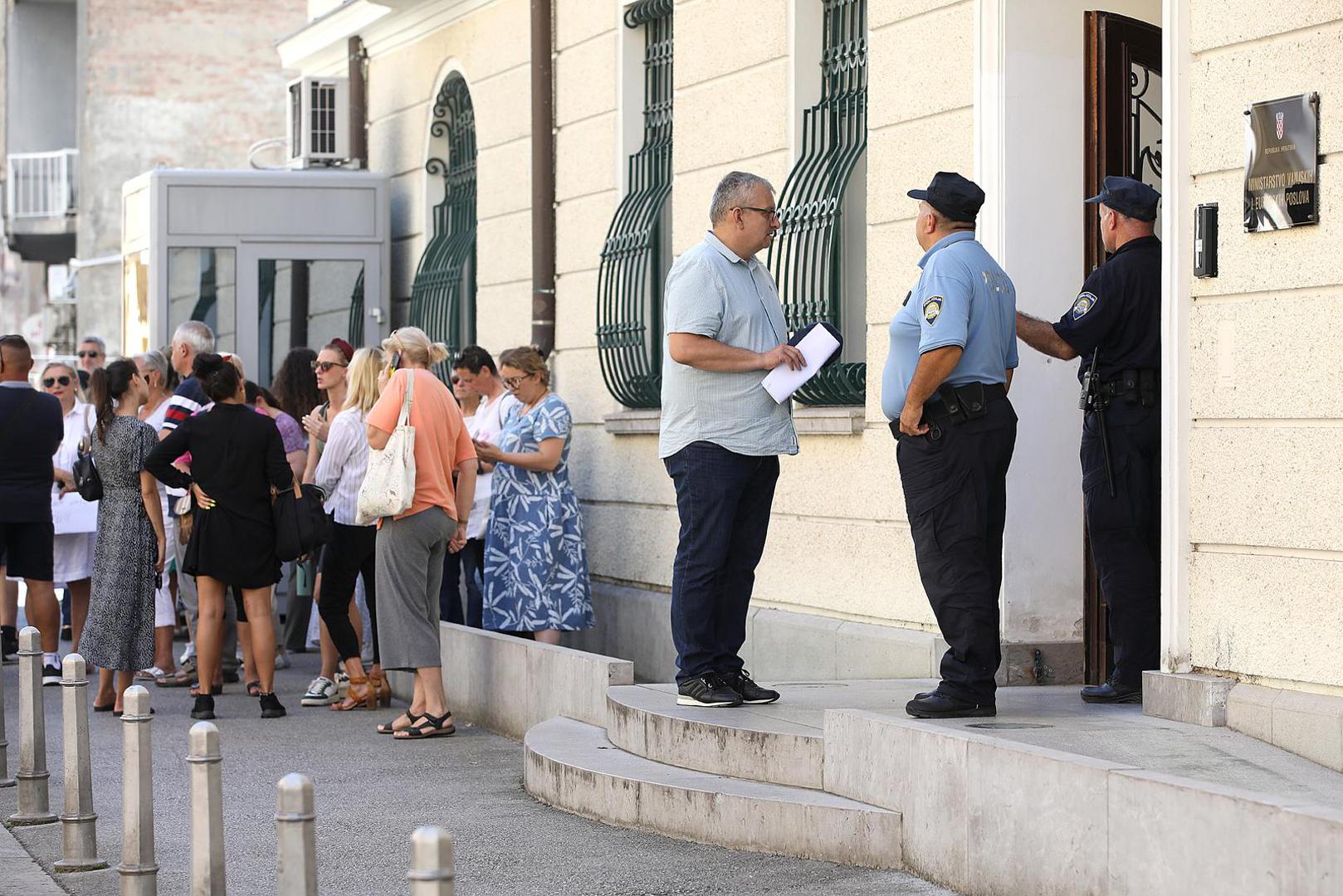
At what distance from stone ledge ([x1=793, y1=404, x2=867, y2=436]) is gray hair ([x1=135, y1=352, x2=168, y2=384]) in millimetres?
3764

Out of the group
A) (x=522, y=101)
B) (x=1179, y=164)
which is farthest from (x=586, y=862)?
(x=522, y=101)

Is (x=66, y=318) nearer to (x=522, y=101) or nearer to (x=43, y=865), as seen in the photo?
(x=522, y=101)

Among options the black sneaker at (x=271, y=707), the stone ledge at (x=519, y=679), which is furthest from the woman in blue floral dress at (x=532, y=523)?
the black sneaker at (x=271, y=707)

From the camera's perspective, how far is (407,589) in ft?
29.2

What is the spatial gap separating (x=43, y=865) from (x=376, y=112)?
33.7 feet

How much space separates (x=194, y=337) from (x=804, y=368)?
592 centimetres

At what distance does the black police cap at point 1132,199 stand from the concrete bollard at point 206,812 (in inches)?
153

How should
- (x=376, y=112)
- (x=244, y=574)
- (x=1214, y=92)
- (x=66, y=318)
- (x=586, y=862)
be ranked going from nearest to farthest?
(x=586, y=862), (x=1214, y=92), (x=244, y=574), (x=376, y=112), (x=66, y=318)

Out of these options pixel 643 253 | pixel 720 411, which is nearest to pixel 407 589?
pixel 720 411

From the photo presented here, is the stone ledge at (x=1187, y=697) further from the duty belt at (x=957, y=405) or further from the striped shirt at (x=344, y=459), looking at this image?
the striped shirt at (x=344, y=459)

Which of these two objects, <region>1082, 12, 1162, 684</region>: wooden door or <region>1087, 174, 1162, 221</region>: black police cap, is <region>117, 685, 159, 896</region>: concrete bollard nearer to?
<region>1087, 174, 1162, 221</region>: black police cap

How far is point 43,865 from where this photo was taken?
6457 millimetres

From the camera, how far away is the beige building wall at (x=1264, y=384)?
6.23m

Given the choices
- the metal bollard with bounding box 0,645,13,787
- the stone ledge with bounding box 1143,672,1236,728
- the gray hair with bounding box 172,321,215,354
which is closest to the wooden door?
the stone ledge with bounding box 1143,672,1236,728
